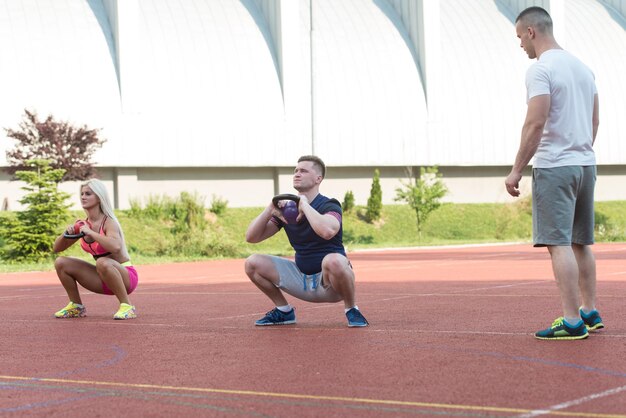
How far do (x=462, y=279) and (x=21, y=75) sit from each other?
26.6 m

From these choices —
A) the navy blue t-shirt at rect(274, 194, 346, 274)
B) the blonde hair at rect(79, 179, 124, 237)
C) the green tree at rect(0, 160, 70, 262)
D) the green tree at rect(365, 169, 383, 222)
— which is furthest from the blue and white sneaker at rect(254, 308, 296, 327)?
the green tree at rect(365, 169, 383, 222)

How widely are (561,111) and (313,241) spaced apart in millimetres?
2540

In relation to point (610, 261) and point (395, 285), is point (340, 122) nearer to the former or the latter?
point (610, 261)

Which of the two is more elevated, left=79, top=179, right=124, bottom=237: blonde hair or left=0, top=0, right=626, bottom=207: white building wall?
left=0, top=0, right=626, bottom=207: white building wall

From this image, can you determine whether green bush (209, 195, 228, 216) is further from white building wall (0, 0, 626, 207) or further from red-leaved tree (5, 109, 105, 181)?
red-leaved tree (5, 109, 105, 181)

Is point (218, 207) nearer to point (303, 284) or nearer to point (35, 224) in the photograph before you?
point (35, 224)

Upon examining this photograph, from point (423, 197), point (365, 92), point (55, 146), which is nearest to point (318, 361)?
point (55, 146)

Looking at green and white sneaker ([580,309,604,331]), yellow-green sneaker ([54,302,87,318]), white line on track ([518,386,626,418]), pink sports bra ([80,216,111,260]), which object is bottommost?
yellow-green sneaker ([54,302,87,318])

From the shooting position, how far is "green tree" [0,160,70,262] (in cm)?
2756

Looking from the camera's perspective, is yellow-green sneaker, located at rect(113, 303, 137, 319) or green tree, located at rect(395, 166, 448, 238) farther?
green tree, located at rect(395, 166, 448, 238)

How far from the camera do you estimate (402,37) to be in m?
49.6

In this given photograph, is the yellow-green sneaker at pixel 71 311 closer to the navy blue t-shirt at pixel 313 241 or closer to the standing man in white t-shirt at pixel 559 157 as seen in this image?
the navy blue t-shirt at pixel 313 241

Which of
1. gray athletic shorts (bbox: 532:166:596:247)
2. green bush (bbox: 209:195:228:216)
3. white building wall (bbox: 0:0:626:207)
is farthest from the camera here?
green bush (bbox: 209:195:228:216)

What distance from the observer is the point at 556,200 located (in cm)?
806
